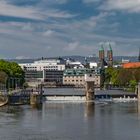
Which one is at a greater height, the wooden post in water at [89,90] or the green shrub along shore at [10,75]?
the green shrub along shore at [10,75]

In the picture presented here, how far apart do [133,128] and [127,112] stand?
633 inches

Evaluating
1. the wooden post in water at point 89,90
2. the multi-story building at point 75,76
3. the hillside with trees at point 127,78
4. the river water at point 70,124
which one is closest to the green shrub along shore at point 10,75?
the wooden post in water at point 89,90

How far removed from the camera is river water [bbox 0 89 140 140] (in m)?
43.1

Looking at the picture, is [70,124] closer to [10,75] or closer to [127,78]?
[10,75]

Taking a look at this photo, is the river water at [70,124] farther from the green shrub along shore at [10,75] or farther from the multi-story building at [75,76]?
the multi-story building at [75,76]

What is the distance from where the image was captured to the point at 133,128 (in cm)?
4828

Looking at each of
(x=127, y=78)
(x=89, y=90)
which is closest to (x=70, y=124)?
(x=89, y=90)

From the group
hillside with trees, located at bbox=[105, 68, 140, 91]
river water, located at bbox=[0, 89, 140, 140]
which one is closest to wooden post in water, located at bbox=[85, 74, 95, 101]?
river water, located at bbox=[0, 89, 140, 140]

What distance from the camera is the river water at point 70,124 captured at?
43094 mm

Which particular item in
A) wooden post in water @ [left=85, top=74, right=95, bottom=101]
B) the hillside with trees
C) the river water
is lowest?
the river water

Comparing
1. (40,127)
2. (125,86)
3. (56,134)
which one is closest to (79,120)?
(40,127)

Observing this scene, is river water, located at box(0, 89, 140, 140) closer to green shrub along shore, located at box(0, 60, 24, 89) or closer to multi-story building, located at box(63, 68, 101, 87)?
green shrub along shore, located at box(0, 60, 24, 89)

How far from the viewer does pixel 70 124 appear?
5106cm

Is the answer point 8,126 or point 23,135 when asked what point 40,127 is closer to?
point 8,126
